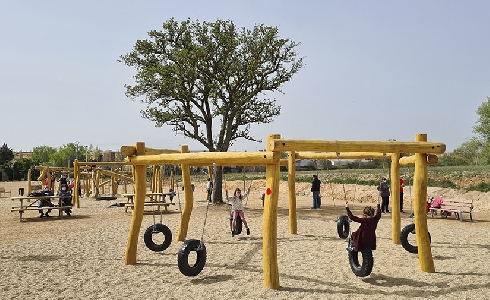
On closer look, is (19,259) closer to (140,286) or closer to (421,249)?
(140,286)

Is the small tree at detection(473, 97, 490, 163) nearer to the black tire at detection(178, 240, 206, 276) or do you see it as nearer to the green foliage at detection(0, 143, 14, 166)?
the black tire at detection(178, 240, 206, 276)

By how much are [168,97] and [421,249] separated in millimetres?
15823

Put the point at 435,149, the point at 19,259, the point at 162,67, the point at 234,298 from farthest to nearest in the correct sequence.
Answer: the point at 162,67
the point at 19,259
the point at 435,149
the point at 234,298

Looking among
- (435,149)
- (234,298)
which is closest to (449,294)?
(435,149)

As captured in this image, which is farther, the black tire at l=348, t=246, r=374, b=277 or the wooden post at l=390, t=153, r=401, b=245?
the wooden post at l=390, t=153, r=401, b=245

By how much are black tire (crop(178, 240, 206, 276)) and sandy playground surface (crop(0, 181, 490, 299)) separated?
0.22 m

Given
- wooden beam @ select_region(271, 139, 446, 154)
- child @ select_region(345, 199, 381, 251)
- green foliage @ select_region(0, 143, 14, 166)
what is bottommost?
child @ select_region(345, 199, 381, 251)

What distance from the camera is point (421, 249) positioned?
8.09 m

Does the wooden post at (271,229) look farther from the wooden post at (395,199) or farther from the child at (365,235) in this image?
the wooden post at (395,199)

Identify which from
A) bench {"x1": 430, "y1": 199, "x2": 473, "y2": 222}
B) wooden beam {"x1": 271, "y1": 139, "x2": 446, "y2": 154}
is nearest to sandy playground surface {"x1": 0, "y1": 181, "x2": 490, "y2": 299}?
wooden beam {"x1": 271, "y1": 139, "x2": 446, "y2": 154}

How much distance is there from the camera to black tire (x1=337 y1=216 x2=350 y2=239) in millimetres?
11055

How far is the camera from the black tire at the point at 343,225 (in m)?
11.1

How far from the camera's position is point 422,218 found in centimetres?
806

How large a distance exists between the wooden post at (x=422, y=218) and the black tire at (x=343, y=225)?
297cm
